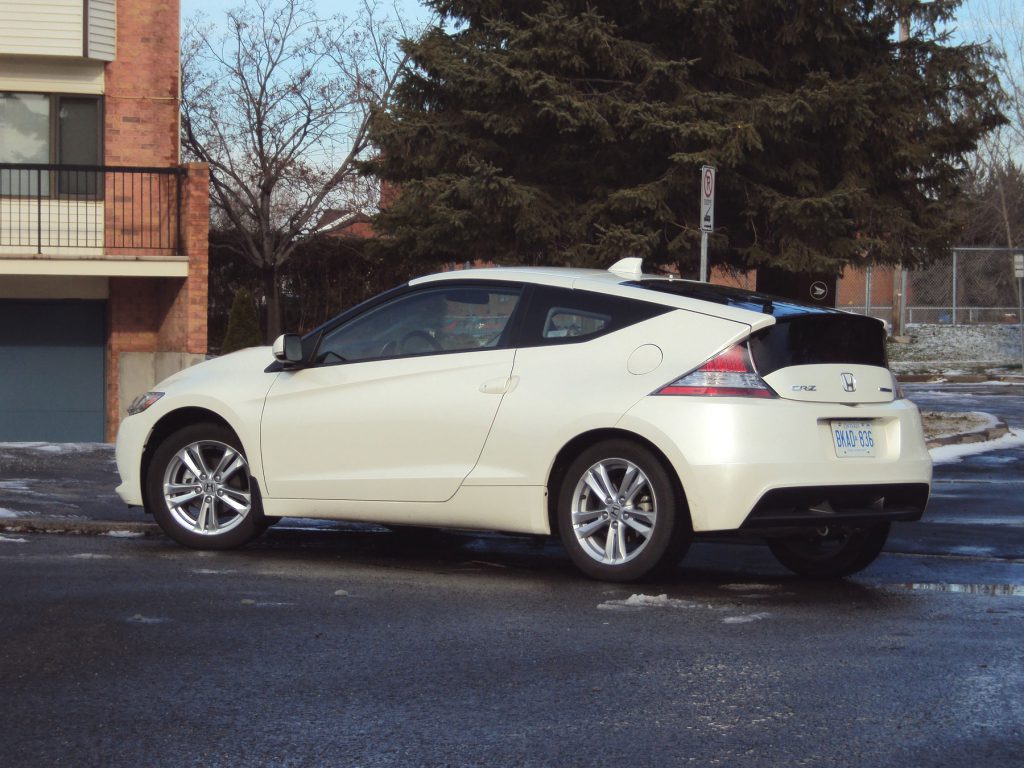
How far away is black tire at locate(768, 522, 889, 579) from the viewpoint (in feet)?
24.4

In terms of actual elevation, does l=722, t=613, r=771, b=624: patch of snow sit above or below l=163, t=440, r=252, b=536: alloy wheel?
below

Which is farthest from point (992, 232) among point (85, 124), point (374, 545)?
point (374, 545)

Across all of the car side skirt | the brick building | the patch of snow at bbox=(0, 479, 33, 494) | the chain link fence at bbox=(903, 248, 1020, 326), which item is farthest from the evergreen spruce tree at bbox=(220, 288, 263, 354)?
the car side skirt

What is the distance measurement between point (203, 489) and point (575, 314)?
239 centimetres

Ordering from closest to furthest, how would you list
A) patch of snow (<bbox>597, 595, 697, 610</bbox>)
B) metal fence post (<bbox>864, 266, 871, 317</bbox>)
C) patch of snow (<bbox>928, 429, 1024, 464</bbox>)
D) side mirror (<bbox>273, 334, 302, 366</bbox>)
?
patch of snow (<bbox>597, 595, 697, 610</bbox>) → side mirror (<bbox>273, 334, 302, 366</bbox>) → patch of snow (<bbox>928, 429, 1024, 464</bbox>) → metal fence post (<bbox>864, 266, 871, 317</bbox>)

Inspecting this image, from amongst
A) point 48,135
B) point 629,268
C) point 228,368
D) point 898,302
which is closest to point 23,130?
point 48,135

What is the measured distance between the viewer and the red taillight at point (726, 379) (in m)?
6.77

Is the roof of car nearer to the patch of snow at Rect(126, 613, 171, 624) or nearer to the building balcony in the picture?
the patch of snow at Rect(126, 613, 171, 624)

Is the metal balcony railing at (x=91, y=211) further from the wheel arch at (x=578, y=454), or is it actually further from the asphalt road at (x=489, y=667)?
the wheel arch at (x=578, y=454)

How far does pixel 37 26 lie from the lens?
21234 millimetres

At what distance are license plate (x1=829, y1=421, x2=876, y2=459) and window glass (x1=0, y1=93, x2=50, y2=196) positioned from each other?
16958 millimetres

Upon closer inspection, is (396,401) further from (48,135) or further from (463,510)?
(48,135)

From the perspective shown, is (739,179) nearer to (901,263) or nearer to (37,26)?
(901,263)

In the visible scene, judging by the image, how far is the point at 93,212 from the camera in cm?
2158
